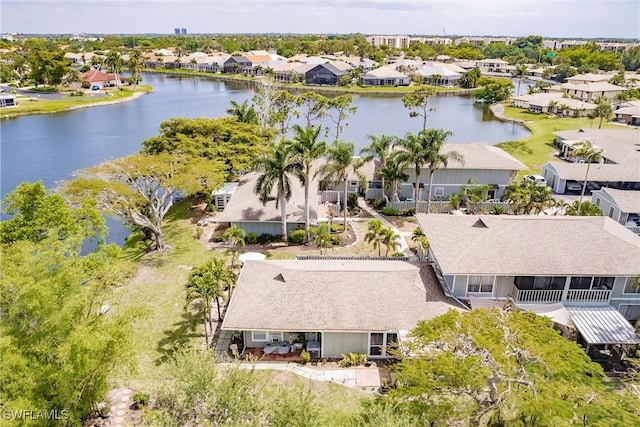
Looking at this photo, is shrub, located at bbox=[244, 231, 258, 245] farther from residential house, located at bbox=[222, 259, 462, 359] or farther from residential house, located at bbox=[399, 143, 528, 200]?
residential house, located at bbox=[399, 143, 528, 200]

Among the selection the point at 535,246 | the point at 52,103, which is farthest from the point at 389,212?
the point at 52,103

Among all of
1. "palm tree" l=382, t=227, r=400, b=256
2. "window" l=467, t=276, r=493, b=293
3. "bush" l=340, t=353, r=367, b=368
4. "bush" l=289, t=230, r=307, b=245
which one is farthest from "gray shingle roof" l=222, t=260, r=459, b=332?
"bush" l=289, t=230, r=307, b=245

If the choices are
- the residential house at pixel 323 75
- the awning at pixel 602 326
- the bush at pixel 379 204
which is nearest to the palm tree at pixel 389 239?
the bush at pixel 379 204

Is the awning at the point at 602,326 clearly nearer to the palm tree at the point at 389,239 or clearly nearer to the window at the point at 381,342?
the window at the point at 381,342

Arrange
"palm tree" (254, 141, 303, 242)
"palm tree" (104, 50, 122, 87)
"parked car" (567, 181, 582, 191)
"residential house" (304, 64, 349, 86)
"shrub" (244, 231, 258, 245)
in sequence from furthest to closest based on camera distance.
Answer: "residential house" (304, 64, 349, 86)
"palm tree" (104, 50, 122, 87)
"parked car" (567, 181, 582, 191)
"shrub" (244, 231, 258, 245)
"palm tree" (254, 141, 303, 242)

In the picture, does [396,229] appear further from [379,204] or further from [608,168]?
[608,168]

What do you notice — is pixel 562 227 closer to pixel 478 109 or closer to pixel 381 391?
pixel 381 391
